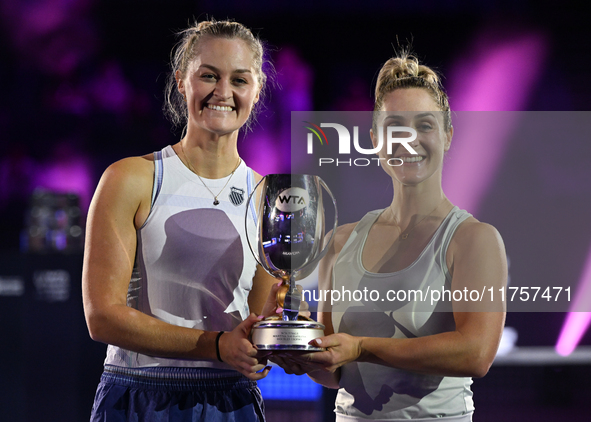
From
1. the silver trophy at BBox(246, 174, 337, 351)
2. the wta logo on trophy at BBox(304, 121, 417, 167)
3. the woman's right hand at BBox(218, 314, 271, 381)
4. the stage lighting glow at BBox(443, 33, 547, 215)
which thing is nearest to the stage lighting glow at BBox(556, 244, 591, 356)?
the stage lighting glow at BBox(443, 33, 547, 215)

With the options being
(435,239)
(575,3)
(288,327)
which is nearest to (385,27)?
(575,3)

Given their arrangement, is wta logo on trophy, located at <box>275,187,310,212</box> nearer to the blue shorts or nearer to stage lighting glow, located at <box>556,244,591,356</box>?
the blue shorts

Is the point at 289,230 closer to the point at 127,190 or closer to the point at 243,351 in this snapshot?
the point at 243,351

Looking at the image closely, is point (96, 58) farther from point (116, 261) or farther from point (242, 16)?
point (116, 261)

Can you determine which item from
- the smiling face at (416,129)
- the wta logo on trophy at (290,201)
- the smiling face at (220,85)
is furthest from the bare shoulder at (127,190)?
the smiling face at (416,129)

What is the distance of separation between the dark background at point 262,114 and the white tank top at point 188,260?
89 centimetres

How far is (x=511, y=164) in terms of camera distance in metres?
2.71

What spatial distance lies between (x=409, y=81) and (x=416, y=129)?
116 mm

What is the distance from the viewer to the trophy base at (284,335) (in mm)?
1206

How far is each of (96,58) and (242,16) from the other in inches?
44.6

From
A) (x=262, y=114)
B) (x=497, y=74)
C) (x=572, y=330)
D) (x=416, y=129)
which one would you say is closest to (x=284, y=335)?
(x=416, y=129)

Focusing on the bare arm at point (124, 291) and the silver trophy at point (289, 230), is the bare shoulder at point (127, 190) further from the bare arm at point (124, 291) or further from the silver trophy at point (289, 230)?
the silver trophy at point (289, 230)

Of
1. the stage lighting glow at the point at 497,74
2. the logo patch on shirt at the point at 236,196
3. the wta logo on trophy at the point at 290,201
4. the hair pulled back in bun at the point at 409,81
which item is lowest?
the wta logo on trophy at the point at 290,201

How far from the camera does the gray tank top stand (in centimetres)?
131
